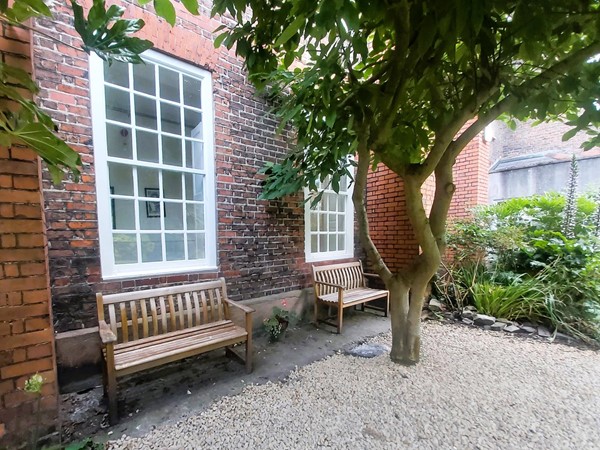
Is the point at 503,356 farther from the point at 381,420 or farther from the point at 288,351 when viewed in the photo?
the point at 288,351

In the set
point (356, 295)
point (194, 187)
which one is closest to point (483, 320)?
point (356, 295)

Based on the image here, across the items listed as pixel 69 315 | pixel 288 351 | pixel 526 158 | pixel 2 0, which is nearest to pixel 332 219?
pixel 288 351

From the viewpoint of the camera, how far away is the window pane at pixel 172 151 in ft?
10.6

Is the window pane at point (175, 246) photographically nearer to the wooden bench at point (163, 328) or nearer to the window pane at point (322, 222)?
the wooden bench at point (163, 328)

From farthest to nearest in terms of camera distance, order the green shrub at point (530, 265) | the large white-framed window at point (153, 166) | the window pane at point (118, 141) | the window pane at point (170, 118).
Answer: the green shrub at point (530, 265) → the window pane at point (170, 118) → the window pane at point (118, 141) → the large white-framed window at point (153, 166)

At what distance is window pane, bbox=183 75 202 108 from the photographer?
11.0ft

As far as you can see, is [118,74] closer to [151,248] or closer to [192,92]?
[192,92]

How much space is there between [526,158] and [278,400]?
15.2 meters

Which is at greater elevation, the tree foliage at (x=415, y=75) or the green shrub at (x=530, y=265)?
the tree foliage at (x=415, y=75)

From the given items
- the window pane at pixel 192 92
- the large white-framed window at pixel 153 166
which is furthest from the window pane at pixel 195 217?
the window pane at pixel 192 92

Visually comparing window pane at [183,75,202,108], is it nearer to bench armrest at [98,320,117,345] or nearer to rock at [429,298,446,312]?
bench armrest at [98,320,117,345]

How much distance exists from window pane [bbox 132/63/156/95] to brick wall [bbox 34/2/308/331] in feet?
0.94

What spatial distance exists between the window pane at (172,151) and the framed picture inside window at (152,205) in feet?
1.26

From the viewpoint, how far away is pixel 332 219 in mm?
5078
